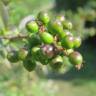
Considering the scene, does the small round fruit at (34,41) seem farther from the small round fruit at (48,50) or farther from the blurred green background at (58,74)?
the blurred green background at (58,74)

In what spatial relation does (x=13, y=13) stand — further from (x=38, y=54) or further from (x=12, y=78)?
(x=38, y=54)

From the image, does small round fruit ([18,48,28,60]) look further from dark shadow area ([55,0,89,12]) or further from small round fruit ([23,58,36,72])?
dark shadow area ([55,0,89,12])

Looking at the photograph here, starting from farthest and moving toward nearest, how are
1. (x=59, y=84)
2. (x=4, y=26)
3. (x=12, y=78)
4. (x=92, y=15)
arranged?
(x=59, y=84) < (x=92, y=15) < (x=12, y=78) < (x=4, y=26)

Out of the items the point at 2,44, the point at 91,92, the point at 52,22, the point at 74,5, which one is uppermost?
the point at 52,22

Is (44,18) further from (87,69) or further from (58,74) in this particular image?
(87,69)

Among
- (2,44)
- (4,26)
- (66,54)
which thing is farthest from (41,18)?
(4,26)

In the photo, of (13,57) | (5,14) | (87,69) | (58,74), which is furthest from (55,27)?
(87,69)
